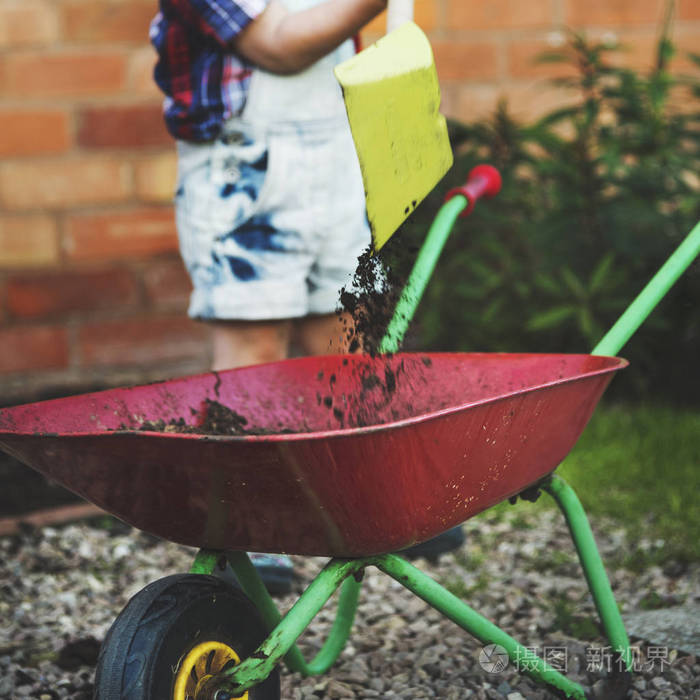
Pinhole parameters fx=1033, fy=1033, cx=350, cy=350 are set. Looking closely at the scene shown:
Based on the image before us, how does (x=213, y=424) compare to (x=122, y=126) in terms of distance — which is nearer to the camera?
(x=213, y=424)

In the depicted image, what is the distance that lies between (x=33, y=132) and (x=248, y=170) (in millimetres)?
1477

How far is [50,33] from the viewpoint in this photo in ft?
9.52

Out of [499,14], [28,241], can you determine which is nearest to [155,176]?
[28,241]

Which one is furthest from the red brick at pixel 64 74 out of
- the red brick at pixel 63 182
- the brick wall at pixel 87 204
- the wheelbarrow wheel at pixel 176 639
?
the wheelbarrow wheel at pixel 176 639

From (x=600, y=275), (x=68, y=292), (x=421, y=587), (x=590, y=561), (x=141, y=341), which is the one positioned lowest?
(x=141, y=341)

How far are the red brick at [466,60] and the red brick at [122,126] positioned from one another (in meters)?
0.87

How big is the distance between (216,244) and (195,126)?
0.64 feet

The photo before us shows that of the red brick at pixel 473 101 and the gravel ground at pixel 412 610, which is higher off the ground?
the red brick at pixel 473 101

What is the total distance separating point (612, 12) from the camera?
3240 millimetres

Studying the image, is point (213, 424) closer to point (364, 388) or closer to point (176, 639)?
point (364, 388)

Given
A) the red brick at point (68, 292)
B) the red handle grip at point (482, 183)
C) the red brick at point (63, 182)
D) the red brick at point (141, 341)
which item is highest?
the red handle grip at point (482, 183)

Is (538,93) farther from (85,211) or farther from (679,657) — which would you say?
(679,657)

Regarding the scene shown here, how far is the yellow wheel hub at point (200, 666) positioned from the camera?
104 cm

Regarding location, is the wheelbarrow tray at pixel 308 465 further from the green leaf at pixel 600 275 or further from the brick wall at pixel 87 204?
the brick wall at pixel 87 204
